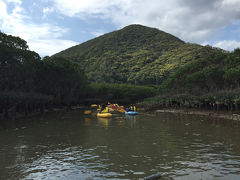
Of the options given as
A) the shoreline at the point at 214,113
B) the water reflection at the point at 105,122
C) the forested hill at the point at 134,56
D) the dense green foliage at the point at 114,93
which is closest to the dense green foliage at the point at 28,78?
the dense green foliage at the point at 114,93

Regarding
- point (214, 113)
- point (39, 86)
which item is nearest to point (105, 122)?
point (214, 113)

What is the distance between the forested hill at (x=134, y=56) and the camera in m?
119

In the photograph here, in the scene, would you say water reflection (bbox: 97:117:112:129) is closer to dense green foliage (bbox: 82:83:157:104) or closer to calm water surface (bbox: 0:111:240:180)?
calm water surface (bbox: 0:111:240:180)

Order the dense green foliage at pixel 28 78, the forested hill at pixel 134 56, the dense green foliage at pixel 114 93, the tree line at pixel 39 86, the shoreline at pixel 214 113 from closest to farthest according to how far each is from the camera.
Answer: the shoreline at pixel 214 113, the dense green foliage at pixel 28 78, the tree line at pixel 39 86, the dense green foliage at pixel 114 93, the forested hill at pixel 134 56

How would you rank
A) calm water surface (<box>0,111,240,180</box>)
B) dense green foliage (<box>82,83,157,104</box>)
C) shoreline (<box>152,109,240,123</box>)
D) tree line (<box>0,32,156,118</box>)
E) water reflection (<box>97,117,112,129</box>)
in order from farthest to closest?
dense green foliage (<box>82,83,157,104</box>)
tree line (<box>0,32,156,118</box>)
shoreline (<box>152,109,240,123</box>)
water reflection (<box>97,117,112,129</box>)
calm water surface (<box>0,111,240,180</box>)

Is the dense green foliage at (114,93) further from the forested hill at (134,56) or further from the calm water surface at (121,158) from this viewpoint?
the calm water surface at (121,158)

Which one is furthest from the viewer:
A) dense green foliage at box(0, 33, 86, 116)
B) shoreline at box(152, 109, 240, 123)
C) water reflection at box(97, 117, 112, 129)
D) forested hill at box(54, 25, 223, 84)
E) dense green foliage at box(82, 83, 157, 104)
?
forested hill at box(54, 25, 223, 84)

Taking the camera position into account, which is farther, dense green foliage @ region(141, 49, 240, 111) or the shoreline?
dense green foliage @ region(141, 49, 240, 111)

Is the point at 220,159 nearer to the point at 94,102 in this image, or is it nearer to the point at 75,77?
the point at 75,77

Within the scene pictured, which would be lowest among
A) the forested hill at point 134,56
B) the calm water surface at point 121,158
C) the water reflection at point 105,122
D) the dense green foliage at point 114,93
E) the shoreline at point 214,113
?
the calm water surface at point 121,158

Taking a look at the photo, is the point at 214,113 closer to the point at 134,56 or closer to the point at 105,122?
the point at 105,122

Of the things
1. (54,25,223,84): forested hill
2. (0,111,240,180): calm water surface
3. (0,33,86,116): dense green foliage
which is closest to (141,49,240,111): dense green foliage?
(0,111,240,180): calm water surface

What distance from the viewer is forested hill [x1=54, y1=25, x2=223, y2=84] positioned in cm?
11912

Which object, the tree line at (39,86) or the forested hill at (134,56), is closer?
the tree line at (39,86)
